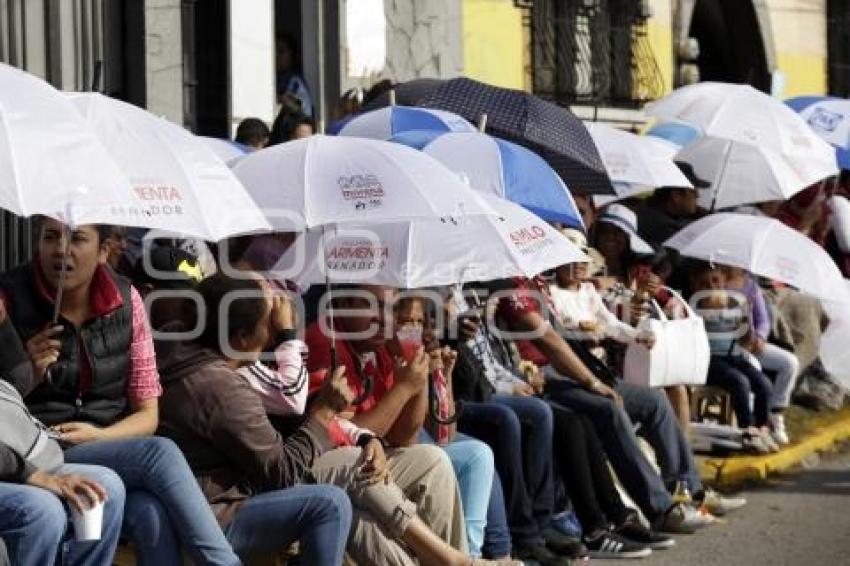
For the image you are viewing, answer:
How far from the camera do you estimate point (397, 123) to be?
11289 millimetres

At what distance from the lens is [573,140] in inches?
476

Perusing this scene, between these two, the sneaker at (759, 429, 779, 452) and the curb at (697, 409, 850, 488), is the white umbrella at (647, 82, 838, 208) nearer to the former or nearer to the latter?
the curb at (697, 409, 850, 488)

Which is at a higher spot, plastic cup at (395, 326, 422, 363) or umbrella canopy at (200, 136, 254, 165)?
umbrella canopy at (200, 136, 254, 165)

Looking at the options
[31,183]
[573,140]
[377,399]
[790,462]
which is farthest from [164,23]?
[31,183]

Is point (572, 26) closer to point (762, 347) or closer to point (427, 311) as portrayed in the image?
point (762, 347)

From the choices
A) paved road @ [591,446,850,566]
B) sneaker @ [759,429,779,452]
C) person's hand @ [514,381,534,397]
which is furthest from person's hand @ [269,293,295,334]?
sneaker @ [759,429,779,452]

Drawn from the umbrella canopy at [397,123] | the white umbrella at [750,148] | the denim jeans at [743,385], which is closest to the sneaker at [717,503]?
the denim jeans at [743,385]

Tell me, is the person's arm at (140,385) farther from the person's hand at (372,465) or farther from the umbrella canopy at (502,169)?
the umbrella canopy at (502,169)

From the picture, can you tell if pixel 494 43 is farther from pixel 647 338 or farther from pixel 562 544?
pixel 562 544

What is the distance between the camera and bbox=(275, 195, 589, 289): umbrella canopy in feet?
31.3

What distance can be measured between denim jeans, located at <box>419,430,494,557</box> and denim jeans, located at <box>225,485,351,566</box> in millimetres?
1425

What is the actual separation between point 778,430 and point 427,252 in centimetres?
488

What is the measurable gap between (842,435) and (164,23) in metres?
5.42

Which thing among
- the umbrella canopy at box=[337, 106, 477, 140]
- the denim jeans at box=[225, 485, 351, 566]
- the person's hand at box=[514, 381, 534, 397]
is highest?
the umbrella canopy at box=[337, 106, 477, 140]
